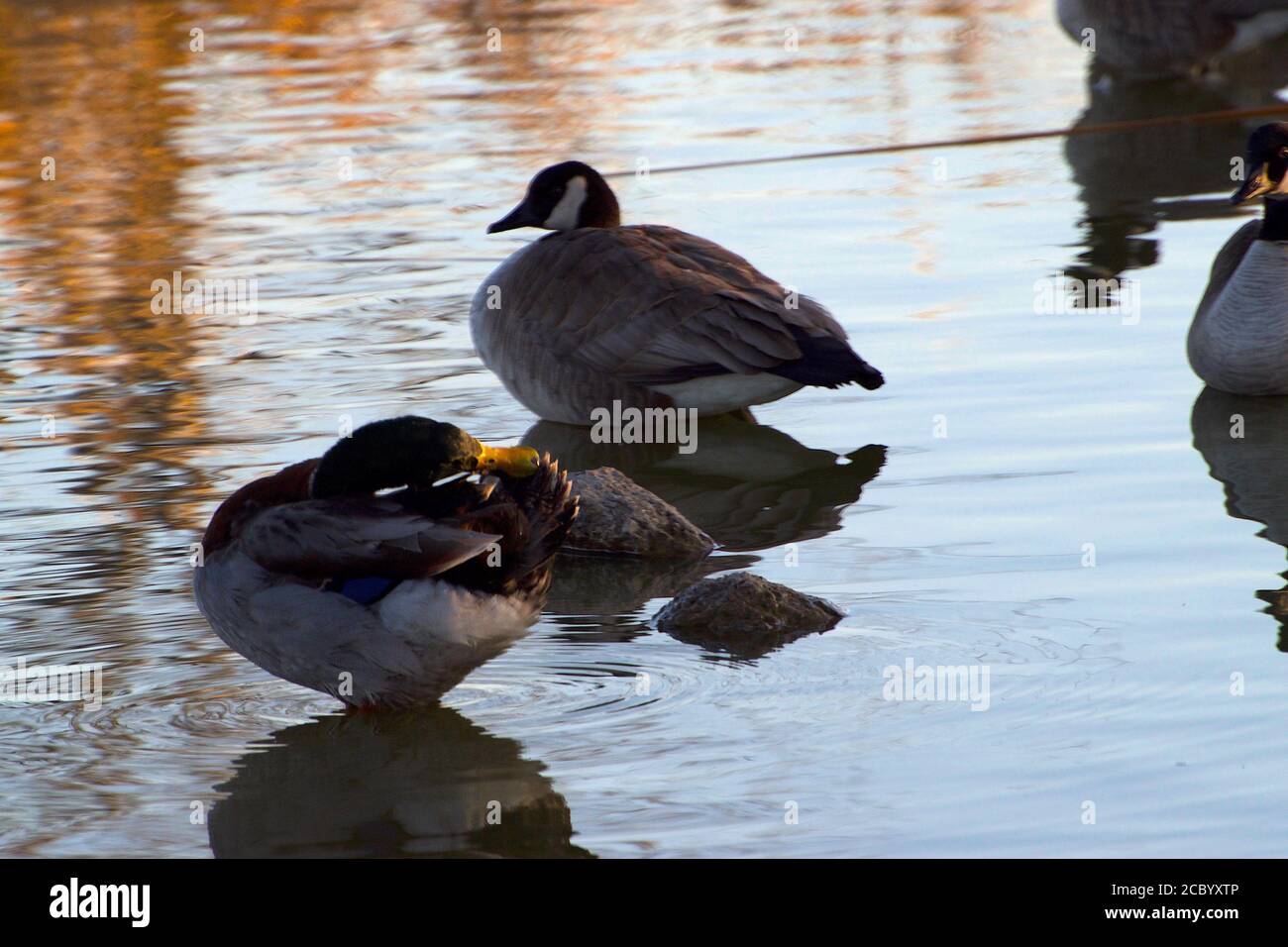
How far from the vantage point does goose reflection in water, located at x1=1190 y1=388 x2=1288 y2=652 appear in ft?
23.6

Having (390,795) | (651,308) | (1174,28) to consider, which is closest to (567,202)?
(651,308)

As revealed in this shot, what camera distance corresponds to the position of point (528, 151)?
15570 mm

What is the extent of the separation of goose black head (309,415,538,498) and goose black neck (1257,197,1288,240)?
4.79m

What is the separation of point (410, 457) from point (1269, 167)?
5.14m

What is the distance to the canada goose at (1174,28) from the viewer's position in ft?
53.7

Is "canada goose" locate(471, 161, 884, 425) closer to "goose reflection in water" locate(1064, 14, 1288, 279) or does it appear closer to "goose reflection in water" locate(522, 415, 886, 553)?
"goose reflection in water" locate(522, 415, 886, 553)

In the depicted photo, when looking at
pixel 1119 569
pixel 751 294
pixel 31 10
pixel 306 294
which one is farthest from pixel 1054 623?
pixel 31 10

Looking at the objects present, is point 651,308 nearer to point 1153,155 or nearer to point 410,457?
point 410,457

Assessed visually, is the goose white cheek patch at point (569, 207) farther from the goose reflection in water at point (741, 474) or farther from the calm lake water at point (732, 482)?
the goose reflection in water at point (741, 474)

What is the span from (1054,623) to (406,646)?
2.20 meters

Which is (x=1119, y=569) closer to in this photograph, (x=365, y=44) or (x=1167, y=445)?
(x=1167, y=445)

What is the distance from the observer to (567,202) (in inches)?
381

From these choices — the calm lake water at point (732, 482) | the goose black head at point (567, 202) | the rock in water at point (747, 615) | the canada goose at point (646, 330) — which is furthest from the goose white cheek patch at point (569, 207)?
the rock in water at point (747, 615)

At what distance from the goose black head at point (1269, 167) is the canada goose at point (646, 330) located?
2.09m
